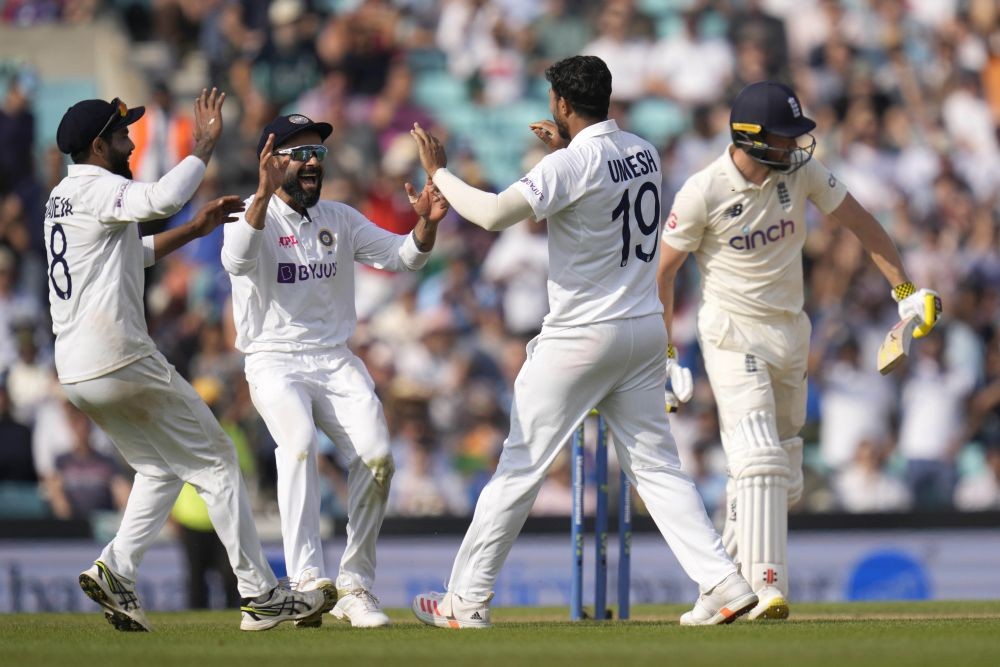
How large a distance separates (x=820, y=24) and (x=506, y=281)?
4.57 metres

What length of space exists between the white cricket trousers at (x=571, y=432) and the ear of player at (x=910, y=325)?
4.30 feet

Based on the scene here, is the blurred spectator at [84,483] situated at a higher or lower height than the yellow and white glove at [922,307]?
lower

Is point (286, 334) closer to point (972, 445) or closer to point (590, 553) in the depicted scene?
point (590, 553)

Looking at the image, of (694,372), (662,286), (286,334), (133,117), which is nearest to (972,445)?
(694,372)

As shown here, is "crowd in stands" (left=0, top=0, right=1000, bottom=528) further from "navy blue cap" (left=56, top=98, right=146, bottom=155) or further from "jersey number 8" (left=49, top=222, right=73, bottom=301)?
"navy blue cap" (left=56, top=98, right=146, bottom=155)

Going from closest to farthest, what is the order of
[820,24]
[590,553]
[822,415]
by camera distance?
[590,553] → [822,415] → [820,24]

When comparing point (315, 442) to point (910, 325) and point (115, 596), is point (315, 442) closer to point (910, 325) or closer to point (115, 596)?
point (115, 596)

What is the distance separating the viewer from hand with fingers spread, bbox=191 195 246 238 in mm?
6793

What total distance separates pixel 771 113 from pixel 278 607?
3.18 m

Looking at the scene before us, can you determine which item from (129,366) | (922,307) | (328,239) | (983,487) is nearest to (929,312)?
(922,307)

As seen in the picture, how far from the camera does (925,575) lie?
11.5 m

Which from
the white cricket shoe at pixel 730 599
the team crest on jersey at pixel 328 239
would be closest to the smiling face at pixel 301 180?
the team crest on jersey at pixel 328 239

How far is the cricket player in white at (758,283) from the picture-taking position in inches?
299

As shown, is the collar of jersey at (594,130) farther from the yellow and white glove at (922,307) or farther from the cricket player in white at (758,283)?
the yellow and white glove at (922,307)
